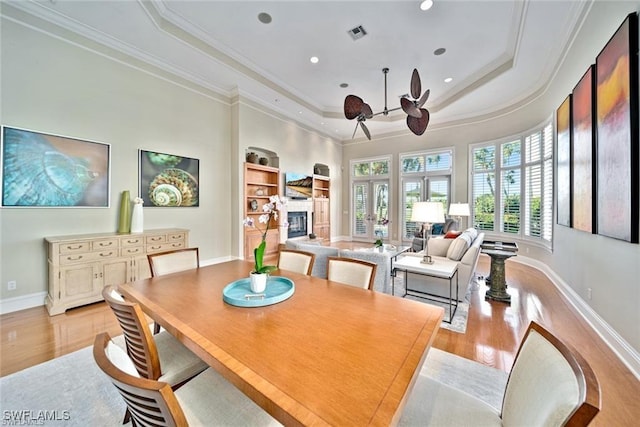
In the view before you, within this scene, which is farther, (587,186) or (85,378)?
(587,186)

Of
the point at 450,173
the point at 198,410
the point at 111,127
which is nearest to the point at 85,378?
the point at 198,410

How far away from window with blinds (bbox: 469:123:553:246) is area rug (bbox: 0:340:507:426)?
4067 mm

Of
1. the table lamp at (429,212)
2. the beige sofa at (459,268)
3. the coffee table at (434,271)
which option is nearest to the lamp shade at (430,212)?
the table lamp at (429,212)

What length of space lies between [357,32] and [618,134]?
10.9 feet

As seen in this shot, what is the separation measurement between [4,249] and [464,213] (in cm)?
756

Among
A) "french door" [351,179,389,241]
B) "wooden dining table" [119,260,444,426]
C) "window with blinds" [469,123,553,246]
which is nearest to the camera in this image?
"wooden dining table" [119,260,444,426]

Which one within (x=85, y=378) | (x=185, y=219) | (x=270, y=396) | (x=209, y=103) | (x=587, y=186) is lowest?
(x=85, y=378)

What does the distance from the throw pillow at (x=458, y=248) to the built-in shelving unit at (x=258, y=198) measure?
386 centimetres

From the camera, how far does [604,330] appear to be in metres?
2.45

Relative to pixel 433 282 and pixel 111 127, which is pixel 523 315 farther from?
pixel 111 127

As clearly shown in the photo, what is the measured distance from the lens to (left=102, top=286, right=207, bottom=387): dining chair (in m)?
1.21

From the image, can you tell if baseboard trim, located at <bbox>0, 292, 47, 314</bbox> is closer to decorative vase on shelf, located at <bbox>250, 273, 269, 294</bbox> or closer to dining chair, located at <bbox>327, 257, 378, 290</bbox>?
decorative vase on shelf, located at <bbox>250, 273, 269, 294</bbox>

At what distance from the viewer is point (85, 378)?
195 cm

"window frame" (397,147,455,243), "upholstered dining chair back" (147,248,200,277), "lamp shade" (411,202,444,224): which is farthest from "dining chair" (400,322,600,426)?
"window frame" (397,147,455,243)
